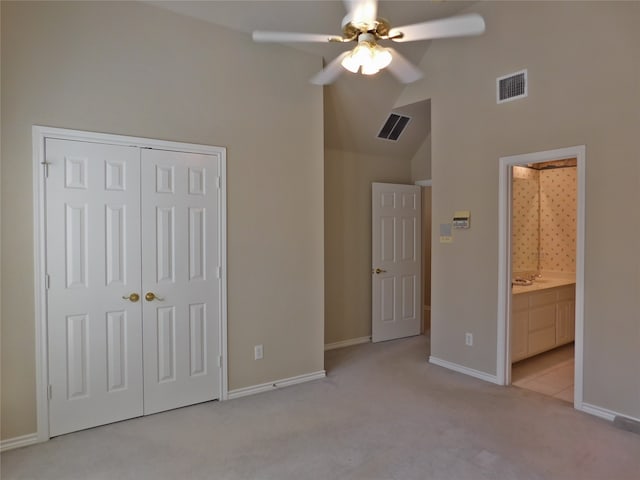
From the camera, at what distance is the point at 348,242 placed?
510cm

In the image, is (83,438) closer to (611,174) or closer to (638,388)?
(638,388)

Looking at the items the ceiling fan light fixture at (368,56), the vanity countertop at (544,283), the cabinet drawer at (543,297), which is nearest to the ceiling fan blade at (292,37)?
the ceiling fan light fixture at (368,56)

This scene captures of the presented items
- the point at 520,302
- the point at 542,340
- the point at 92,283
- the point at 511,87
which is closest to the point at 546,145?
the point at 511,87

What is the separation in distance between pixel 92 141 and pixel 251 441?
8.01ft

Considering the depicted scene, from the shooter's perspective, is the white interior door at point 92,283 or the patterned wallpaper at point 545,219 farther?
the patterned wallpaper at point 545,219

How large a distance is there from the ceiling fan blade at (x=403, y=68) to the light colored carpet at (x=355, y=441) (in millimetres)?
2478

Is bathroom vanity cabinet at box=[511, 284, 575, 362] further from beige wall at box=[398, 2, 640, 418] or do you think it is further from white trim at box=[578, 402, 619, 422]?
white trim at box=[578, 402, 619, 422]

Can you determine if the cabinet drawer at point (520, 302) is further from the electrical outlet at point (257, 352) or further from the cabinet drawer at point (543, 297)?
the electrical outlet at point (257, 352)

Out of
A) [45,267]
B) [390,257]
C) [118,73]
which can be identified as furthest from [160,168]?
[390,257]

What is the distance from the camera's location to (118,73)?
297 cm

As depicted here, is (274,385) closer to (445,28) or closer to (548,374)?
(548,374)

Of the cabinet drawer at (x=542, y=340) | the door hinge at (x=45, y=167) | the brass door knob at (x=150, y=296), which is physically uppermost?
the door hinge at (x=45, y=167)

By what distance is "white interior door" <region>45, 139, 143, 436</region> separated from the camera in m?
2.79

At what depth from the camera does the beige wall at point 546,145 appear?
116 inches
